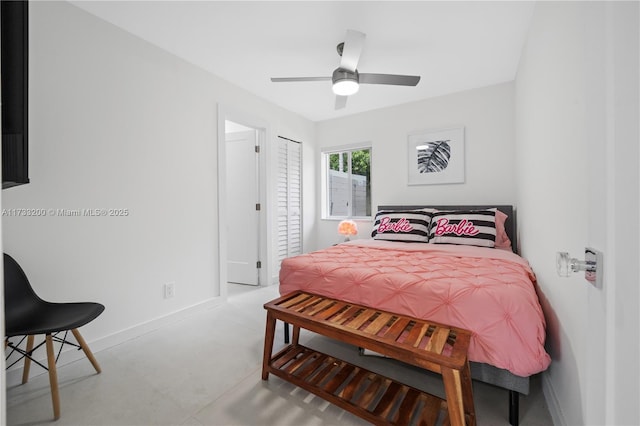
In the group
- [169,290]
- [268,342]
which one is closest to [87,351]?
[169,290]

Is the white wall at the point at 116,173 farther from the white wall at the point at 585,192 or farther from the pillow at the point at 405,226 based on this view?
the white wall at the point at 585,192

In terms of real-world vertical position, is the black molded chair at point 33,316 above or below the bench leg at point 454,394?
above

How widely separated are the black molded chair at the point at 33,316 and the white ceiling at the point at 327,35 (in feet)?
6.21

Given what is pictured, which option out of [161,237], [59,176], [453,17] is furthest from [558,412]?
[59,176]

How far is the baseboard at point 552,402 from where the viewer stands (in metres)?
1.28

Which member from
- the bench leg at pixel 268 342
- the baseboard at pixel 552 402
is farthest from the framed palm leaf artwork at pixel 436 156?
the bench leg at pixel 268 342

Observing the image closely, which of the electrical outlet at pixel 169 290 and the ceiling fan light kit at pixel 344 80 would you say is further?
the electrical outlet at pixel 169 290

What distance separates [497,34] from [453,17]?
50cm

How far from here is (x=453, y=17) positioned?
2.04 meters

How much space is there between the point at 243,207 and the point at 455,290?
296 cm

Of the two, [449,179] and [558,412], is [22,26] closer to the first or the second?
[558,412]

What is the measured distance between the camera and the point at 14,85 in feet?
1.84

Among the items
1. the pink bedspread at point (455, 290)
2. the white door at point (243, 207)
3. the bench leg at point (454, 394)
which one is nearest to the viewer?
the bench leg at point (454, 394)

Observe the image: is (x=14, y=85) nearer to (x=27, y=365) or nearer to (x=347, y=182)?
(x=27, y=365)
